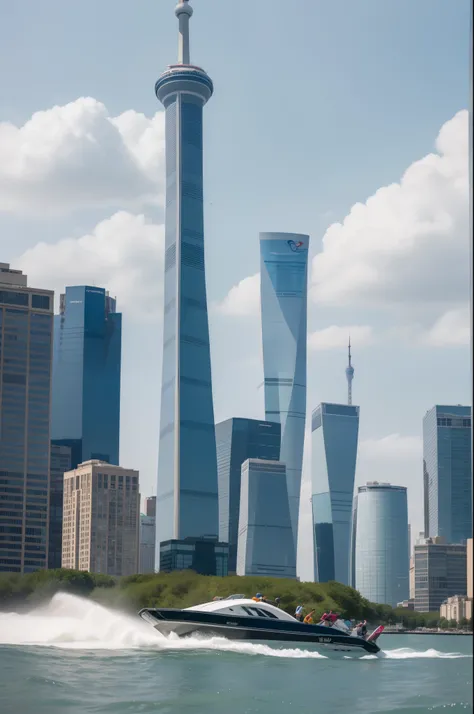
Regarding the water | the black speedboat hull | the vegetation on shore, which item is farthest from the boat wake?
the vegetation on shore

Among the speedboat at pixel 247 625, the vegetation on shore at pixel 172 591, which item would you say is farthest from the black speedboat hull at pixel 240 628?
the vegetation on shore at pixel 172 591

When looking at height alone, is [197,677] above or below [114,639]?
below

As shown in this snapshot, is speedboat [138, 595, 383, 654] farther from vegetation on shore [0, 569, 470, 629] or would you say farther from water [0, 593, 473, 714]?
Result: vegetation on shore [0, 569, 470, 629]

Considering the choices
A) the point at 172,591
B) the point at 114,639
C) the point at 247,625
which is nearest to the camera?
the point at 247,625

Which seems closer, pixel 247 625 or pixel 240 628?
pixel 240 628

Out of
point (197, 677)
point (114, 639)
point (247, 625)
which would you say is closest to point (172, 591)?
point (114, 639)

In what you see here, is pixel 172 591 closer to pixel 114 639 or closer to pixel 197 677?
pixel 114 639
